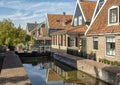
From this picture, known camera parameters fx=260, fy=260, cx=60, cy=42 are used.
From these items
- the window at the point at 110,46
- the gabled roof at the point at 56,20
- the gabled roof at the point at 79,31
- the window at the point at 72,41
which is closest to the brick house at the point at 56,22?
the gabled roof at the point at 56,20

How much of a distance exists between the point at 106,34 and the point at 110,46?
1.18 meters

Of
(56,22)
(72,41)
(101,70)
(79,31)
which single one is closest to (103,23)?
(101,70)

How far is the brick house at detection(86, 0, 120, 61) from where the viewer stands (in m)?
23.2

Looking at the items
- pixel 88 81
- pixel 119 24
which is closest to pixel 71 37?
pixel 119 24

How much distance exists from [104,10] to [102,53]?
4.95 m

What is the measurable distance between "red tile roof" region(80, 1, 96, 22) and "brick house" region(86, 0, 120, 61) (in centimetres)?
1040

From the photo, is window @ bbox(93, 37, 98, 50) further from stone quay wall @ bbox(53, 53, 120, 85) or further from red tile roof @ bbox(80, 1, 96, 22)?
red tile roof @ bbox(80, 1, 96, 22)

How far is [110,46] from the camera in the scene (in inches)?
949

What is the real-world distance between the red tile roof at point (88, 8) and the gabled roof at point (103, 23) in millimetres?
10403

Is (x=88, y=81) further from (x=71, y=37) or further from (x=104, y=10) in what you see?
(x=71, y=37)

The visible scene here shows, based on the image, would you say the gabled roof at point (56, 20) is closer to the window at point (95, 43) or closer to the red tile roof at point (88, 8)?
the red tile roof at point (88, 8)

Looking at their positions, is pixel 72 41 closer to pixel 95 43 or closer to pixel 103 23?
pixel 95 43

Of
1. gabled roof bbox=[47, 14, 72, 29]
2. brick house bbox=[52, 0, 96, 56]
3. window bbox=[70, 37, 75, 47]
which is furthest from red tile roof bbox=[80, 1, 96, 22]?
gabled roof bbox=[47, 14, 72, 29]

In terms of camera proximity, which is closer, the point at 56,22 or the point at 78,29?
the point at 78,29
